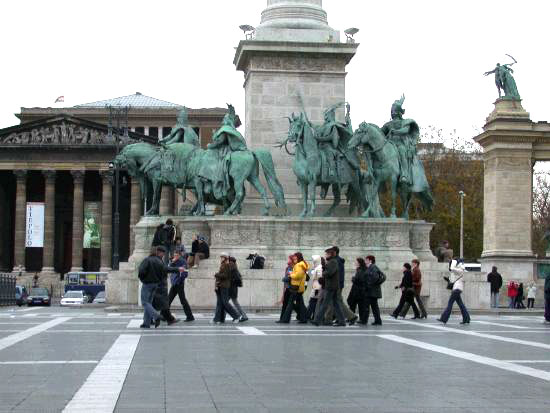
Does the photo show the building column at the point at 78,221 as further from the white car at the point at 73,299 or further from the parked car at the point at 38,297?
the white car at the point at 73,299

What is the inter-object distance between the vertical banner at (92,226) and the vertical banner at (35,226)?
4.19 metres

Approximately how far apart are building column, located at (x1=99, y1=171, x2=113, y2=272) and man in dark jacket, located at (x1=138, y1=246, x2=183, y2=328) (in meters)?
84.8

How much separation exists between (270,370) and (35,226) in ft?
305

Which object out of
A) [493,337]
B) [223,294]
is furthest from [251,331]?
[493,337]

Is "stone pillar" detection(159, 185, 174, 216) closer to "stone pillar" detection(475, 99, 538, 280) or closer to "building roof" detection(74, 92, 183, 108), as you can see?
"stone pillar" detection(475, 99, 538, 280)

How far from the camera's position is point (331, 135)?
36.9m

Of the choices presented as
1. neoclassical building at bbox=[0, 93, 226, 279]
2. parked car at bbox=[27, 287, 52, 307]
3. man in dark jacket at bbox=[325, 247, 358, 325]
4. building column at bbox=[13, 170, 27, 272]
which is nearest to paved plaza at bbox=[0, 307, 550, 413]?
man in dark jacket at bbox=[325, 247, 358, 325]

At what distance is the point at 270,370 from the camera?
50.6ft

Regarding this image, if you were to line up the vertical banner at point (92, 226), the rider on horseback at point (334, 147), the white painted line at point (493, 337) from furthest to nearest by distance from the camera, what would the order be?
1. the vertical banner at point (92, 226)
2. the rider on horseback at point (334, 147)
3. the white painted line at point (493, 337)

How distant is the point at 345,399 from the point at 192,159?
26677mm

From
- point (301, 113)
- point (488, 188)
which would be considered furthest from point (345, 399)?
point (488, 188)

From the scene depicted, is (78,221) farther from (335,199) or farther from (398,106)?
(398,106)

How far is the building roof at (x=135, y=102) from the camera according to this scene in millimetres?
147125

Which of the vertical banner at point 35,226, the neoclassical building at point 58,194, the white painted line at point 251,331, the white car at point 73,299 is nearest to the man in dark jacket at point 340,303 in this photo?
the white painted line at point 251,331
